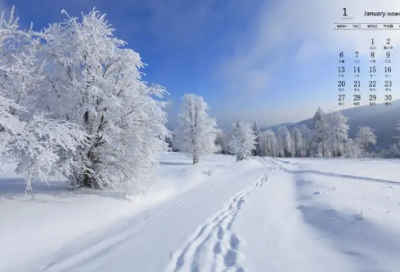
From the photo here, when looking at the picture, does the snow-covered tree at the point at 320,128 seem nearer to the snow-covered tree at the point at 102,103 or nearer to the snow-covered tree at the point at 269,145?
the snow-covered tree at the point at 269,145

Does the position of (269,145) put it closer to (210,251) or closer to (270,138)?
(270,138)

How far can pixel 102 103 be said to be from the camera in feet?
35.2

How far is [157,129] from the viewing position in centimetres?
1174

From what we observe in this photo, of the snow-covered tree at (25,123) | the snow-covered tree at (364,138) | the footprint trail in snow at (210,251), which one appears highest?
the snow-covered tree at (364,138)

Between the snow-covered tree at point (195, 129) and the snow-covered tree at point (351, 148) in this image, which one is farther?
the snow-covered tree at point (351, 148)

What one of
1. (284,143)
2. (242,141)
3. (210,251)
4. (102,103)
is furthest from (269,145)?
(210,251)

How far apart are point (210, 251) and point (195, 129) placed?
31.7 metres

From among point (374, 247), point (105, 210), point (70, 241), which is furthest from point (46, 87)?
point (374, 247)

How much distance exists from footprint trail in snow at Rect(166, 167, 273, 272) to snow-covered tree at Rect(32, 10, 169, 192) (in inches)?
186

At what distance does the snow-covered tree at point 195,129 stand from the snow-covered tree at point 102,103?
24627mm

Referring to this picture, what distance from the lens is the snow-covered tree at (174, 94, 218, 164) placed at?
122 ft

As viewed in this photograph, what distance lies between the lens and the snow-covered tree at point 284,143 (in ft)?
358

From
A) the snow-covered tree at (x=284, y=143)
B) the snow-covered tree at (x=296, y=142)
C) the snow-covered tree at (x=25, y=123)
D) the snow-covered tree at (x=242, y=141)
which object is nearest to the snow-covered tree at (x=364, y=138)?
the snow-covered tree at (x=296, y=142)

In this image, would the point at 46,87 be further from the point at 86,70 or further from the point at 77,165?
the point at 77,165
